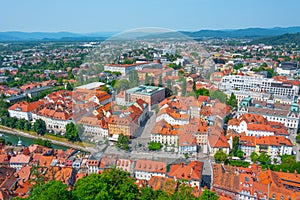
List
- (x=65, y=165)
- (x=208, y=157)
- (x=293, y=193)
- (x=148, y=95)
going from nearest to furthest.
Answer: (x=148, y=95) → (x=293, y=193) → (x=65, y=165) → (x=208, y=157)

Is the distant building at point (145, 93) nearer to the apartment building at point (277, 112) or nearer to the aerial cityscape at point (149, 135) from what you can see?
the aerial cityscape at point (149, 135)

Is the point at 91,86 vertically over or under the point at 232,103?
over

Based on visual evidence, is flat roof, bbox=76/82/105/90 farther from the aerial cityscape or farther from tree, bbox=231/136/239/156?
tree, bbox=231/136/239/156

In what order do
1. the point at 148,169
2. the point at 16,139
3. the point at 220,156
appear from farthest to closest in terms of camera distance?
the point at 16,139 < the point at 220,156 < the point at 148,169

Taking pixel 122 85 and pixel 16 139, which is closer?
pixel 122 85

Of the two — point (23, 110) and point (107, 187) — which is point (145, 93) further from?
point (23, 110)

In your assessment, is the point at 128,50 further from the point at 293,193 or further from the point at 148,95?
the point at 293,193

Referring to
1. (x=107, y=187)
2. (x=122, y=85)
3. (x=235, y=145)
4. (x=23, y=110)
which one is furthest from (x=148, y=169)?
(x=23, y=110)

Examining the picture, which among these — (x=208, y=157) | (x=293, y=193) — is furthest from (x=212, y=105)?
(x=208, y=157)

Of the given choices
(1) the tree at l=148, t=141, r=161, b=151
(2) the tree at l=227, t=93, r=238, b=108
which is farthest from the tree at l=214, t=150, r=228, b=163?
(2) the tree at l=227, t=93, r=238, b=108
